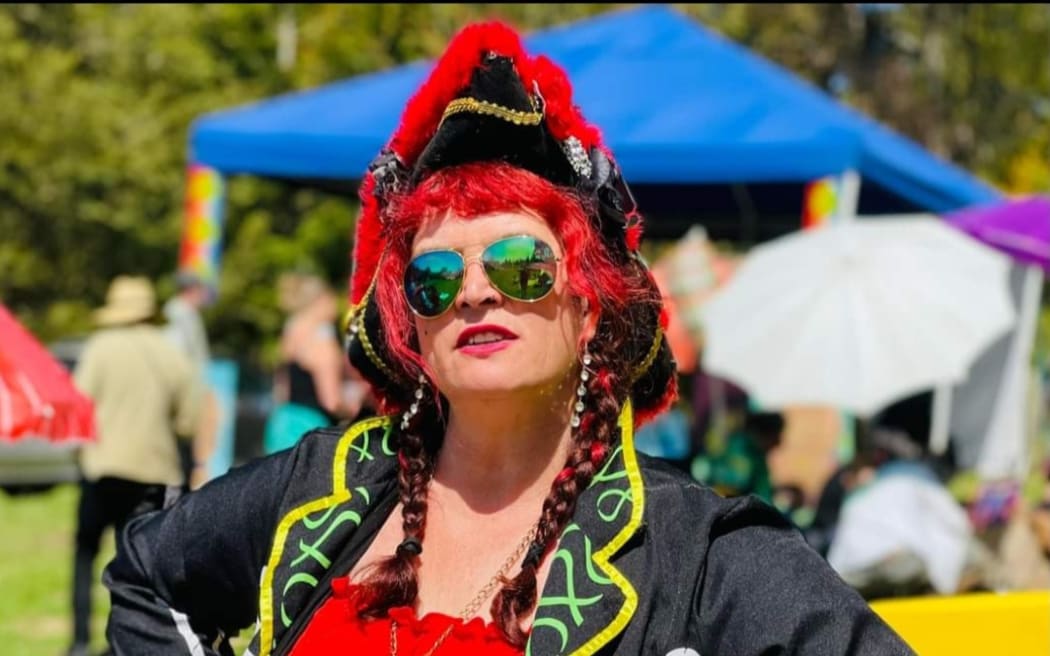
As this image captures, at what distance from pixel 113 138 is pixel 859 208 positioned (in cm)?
1277

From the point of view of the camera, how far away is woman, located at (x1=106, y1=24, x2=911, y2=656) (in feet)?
6.32

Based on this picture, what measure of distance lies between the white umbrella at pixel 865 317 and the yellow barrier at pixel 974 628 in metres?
3.08

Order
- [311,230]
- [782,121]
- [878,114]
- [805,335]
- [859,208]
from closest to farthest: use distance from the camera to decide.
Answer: [805,335]
[782,121]
[859,208]
[878,114]
[311,230]

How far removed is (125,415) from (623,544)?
4.68m

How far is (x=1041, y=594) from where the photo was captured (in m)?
2.97

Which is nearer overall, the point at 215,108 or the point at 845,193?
the point at 845,193

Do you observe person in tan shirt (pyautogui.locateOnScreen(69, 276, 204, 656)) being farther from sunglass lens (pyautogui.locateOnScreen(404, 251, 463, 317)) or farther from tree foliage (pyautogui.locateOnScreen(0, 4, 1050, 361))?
tree foliage (pyautogui.locateOnScreen(0, 4, 1050, 361))

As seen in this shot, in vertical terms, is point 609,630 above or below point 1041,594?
above

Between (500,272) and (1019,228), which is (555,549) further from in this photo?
(1019,228)

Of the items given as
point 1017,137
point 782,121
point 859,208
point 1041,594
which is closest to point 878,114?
point 1017,137

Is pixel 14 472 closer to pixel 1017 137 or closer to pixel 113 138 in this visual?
pixel 113 138

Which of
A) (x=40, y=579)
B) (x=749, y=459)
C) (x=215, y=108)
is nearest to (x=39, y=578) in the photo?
(x=40, y=579)

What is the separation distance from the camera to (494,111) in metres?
2.04

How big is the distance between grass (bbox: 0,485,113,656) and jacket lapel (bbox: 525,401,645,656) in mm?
2911
